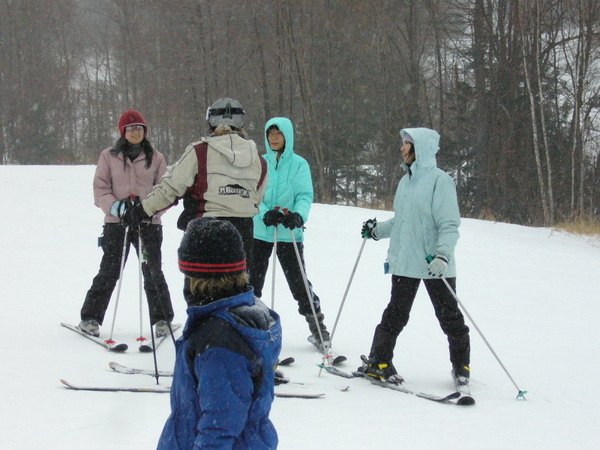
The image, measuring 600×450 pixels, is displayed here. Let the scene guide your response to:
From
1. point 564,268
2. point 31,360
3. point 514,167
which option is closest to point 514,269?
point 564,268

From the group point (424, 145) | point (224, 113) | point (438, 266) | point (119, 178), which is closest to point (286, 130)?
point (224, 113)

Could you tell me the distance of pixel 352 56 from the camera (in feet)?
84.7

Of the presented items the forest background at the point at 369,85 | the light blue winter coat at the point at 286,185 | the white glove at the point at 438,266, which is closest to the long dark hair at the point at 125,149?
the light blue winter coat at the point at 286,185

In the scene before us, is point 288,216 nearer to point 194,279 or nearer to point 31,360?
point 31,360

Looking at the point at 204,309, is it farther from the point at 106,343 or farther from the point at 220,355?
the point at 106,343

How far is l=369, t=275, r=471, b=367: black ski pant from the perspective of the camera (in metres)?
4.12

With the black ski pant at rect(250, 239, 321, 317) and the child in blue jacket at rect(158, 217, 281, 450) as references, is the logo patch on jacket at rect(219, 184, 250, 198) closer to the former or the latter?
the black ski pant at rect(250, 239, 321, 317)

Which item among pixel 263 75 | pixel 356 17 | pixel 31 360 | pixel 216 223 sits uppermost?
pixel 356 17

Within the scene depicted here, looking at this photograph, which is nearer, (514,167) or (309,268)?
(309,268)

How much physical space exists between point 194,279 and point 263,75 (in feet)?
73.6

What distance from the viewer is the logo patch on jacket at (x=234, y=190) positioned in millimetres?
3926

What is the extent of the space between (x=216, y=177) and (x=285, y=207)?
1025 mm

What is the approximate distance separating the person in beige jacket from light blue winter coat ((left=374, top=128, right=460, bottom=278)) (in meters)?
1.01

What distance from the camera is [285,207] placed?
4.82 m
